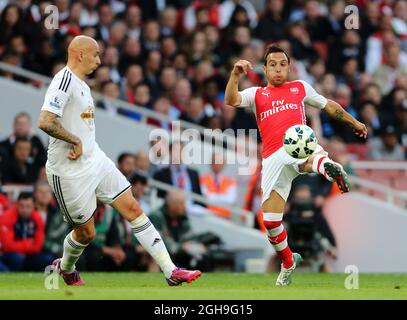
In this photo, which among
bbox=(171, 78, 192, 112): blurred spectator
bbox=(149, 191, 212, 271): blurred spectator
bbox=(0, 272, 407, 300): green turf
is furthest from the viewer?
bbox=(171, 78, 192, 112): blurred spectator

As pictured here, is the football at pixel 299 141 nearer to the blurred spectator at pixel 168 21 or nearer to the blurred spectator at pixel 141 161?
the blurred spectator at pixel 141 161

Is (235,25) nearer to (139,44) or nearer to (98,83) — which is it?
(139,44)

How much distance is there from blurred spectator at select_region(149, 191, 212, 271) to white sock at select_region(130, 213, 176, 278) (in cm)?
584

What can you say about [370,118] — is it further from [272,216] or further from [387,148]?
[272,216]

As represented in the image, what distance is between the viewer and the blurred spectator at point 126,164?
719 inches

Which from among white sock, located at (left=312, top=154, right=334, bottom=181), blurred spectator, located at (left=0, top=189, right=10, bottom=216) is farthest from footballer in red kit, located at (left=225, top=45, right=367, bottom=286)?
blurred spectator, located at (left=0, top=189, right=10, bottom=216)

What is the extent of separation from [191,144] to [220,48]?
3.34m

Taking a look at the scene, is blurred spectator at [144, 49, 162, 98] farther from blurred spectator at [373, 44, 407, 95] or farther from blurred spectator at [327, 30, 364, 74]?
blurred spectator at [373, 44, 407, 95]

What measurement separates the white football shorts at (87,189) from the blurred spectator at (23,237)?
494cm

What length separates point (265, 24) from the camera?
2370 centimetres

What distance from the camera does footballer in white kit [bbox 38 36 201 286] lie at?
12016 mm

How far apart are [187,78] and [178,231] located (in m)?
4.51

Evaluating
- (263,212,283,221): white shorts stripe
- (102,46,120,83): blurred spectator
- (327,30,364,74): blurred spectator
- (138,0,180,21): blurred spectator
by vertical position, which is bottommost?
(263,212,283,221): white shorts stripe

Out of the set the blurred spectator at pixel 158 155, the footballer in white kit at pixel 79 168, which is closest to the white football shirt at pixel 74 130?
the footballer in white kit at pixel 79 168
